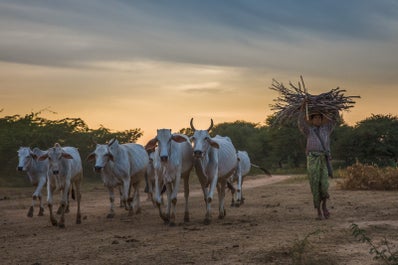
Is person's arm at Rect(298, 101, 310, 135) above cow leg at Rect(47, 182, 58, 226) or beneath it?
above

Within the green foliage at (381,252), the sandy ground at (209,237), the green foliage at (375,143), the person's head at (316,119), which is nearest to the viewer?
the green foliage at (381,252)

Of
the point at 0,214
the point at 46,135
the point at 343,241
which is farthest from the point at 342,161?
the point at 343,241

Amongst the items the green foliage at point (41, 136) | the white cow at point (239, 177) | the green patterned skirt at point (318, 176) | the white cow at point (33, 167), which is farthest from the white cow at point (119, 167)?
the green foliage at point (41, 136)

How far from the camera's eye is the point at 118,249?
28.6ft

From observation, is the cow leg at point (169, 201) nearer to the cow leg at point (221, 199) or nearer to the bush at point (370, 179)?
the cow leg at point (221, 199)

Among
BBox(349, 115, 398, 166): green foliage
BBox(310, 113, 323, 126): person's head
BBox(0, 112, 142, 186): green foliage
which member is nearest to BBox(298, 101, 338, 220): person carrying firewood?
BBox(310, 113, 323, 126): person's head

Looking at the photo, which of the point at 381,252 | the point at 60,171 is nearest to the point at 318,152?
the point at 381,252

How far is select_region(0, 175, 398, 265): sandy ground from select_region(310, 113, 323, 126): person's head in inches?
78.7

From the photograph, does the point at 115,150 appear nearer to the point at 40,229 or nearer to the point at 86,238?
the point at 40,229

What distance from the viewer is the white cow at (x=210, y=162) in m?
11.4

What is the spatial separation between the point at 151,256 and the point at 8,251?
8.84ft

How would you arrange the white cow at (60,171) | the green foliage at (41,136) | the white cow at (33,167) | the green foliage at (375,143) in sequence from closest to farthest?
the white cow at (60,171), the white cow at (33,167), the green foliage at (41,136), the green foliage at (375,143)

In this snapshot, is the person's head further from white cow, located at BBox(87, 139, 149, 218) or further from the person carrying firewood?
white cow, located at BBox(87, 139, 149, 218)

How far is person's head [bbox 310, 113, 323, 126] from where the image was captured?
11992 mm
